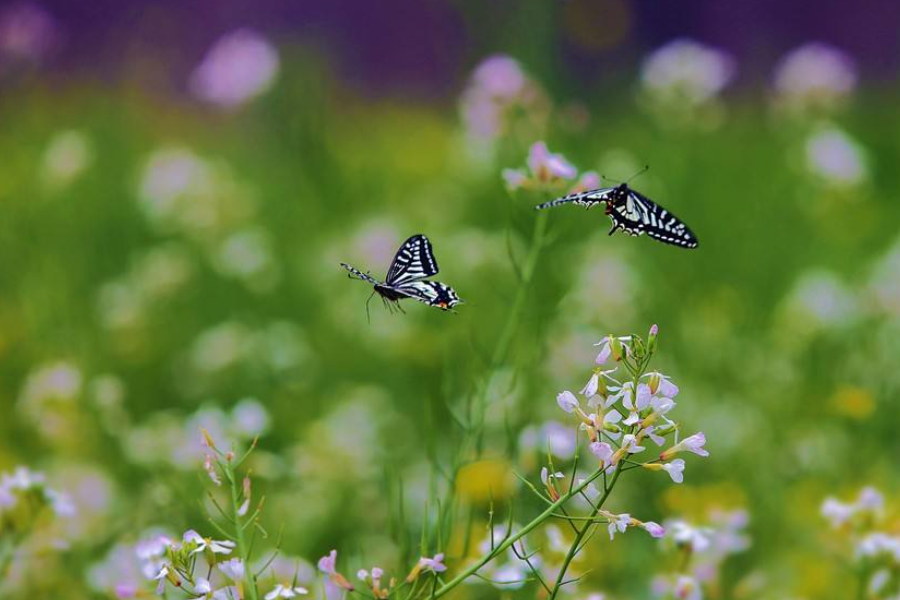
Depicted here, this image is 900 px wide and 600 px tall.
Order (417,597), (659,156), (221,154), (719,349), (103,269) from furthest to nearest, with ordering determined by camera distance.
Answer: (221,154)
(659,156)
(103,269)
(719,349)
(417,597)

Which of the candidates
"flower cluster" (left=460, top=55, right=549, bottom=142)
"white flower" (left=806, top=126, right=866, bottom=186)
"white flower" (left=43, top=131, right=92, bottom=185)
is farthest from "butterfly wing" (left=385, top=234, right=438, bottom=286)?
"white flower" (left=806, top=126, right=866, bottom=186)

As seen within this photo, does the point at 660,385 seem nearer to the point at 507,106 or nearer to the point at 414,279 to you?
the point at 414,279

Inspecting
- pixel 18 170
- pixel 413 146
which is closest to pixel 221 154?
pixel 413 146

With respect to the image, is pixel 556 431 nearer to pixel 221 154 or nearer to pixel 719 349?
pixel 719 349

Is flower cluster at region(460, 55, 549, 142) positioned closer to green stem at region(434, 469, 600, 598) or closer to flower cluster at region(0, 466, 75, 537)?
flower cluster at region(0, 466, 75, 537)

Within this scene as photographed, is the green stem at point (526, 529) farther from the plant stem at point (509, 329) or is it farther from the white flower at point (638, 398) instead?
the plant stem at point (509, 329)

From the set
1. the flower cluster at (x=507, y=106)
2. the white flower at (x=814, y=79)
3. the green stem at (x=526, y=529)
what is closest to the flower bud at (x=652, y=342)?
the green stem at (x=526, y=529)

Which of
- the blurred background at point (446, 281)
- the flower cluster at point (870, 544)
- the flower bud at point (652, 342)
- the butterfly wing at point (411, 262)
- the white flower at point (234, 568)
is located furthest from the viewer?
the blurred background at point (446, 281)
